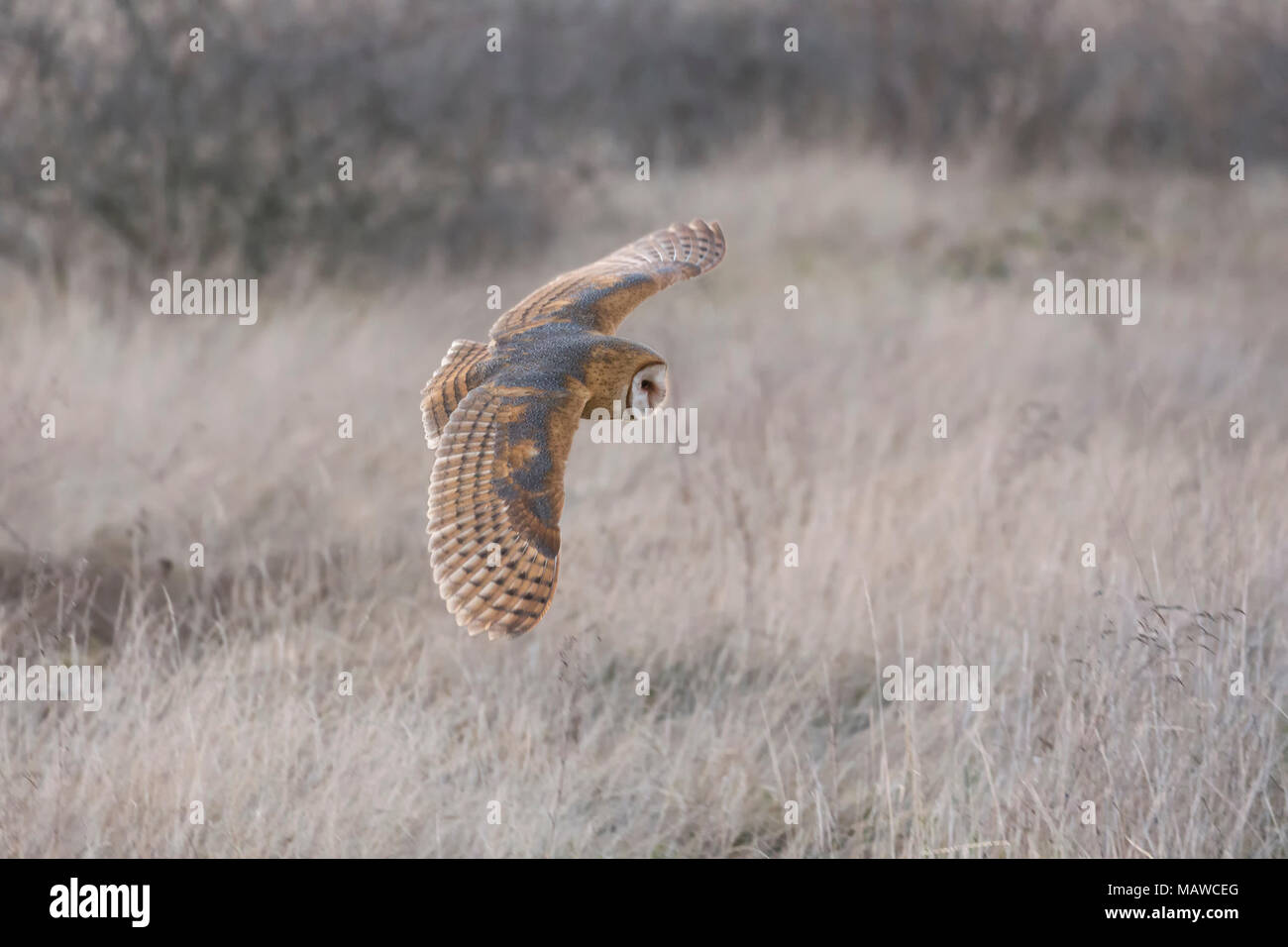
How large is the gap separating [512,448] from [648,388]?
0.53 meters

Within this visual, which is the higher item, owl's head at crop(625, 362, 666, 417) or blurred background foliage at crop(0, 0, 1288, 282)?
blurred background foliage at crop(0, 0, 1288, 282)

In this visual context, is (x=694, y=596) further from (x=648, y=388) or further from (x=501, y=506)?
(x=501, y=506)

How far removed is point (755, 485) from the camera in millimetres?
7305

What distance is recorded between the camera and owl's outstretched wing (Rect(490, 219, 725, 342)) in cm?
516

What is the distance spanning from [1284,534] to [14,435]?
20.8 ft

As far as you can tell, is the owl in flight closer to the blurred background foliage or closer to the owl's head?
the owl's head

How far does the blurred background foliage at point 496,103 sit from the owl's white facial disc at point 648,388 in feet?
24.0

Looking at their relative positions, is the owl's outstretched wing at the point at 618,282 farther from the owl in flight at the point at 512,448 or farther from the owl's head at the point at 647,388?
the owl's head at the point at 647,388


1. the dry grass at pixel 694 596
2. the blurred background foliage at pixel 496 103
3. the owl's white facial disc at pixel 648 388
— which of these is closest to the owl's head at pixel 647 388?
the owl's white facial disc at pixel 648 388

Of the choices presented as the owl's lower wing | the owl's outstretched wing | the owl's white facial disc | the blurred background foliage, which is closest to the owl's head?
the owl's white facial disc

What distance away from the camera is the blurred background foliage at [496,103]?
1070cm

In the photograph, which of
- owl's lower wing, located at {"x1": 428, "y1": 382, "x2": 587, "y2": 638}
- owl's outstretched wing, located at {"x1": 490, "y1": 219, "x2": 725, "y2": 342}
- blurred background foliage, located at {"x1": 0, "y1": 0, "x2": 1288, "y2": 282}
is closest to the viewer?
owl's lower wing, located at {"x1": 428, "y1": 382, "x2": 587, "y2": 638}

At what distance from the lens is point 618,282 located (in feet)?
17.4

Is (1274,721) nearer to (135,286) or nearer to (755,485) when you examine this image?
(755,485)
